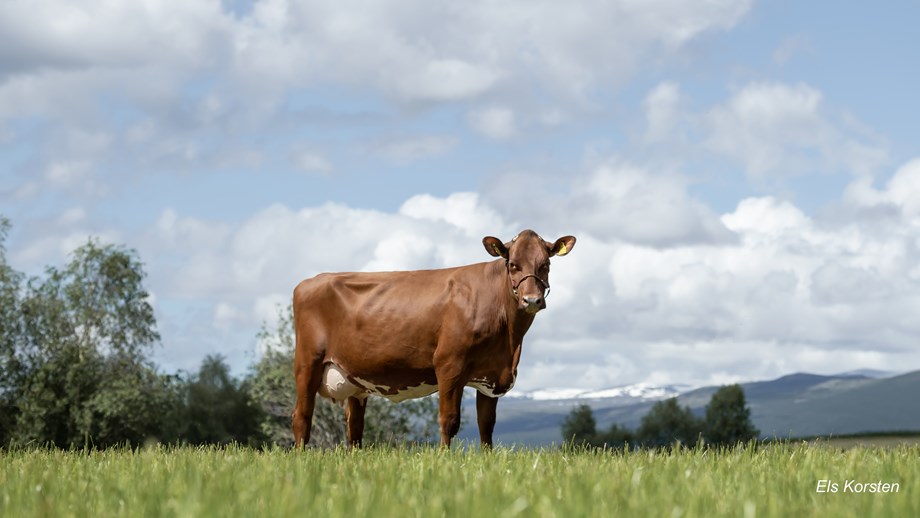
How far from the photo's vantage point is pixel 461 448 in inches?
454

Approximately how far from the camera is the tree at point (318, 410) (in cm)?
5238

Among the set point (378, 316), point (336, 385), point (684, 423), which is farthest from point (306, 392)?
point (684, 423)

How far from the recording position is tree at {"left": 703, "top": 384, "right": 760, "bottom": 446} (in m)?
120

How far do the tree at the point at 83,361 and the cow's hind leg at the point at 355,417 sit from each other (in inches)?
1698

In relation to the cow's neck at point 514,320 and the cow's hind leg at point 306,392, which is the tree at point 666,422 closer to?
the cow's hind leg at point 306,392

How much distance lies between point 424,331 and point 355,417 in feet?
7.32

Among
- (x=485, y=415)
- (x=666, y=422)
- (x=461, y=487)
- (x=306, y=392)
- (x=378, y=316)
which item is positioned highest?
(x=666, y=422)

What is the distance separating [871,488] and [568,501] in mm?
3031

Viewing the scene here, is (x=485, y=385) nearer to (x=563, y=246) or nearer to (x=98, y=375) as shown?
(x=563, y=246)

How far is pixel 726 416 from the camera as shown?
120875 millimetres

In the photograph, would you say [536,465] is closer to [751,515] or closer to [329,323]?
[751,515]

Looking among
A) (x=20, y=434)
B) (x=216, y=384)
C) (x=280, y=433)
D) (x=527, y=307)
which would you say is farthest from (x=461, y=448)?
(x=216, y=384)

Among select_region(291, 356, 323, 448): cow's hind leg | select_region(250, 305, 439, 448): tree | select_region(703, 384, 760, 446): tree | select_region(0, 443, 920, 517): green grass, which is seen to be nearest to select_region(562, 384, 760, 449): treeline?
select_region(703, 384, 760, 446): tree

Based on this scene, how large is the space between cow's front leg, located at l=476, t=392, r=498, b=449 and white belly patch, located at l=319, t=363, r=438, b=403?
756mm
